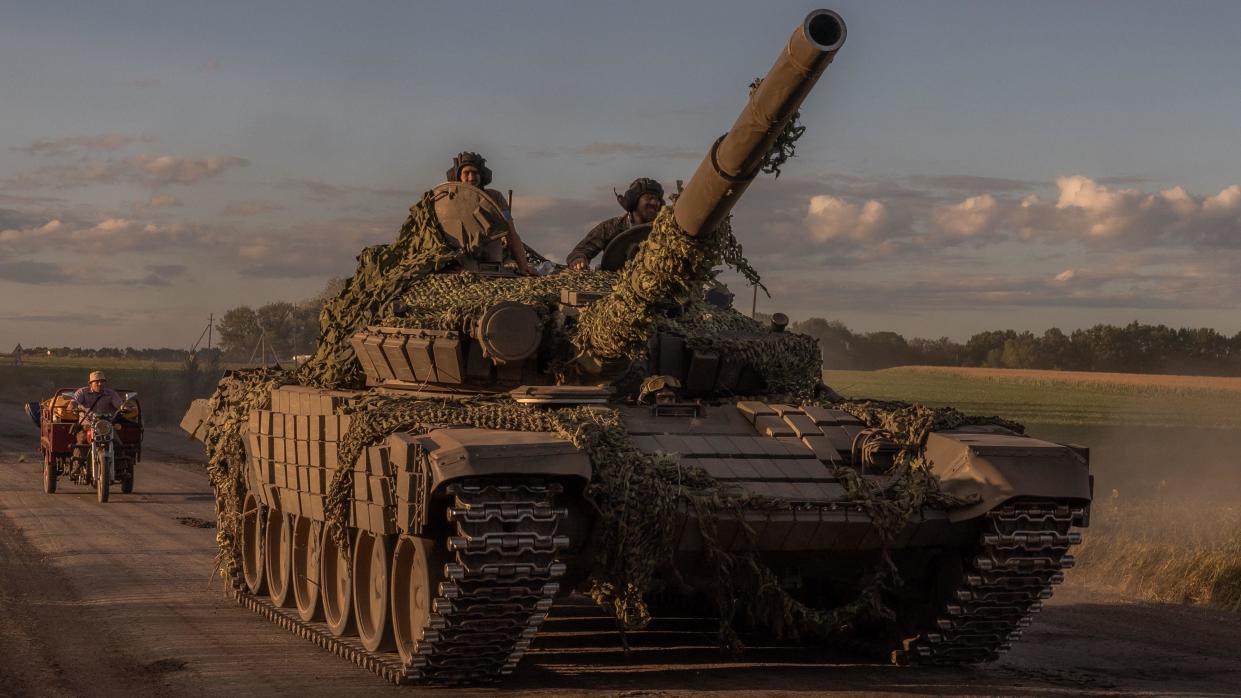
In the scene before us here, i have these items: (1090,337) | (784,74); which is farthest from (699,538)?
(1090,337)

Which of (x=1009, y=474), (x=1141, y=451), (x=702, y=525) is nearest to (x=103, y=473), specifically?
(x=702, y=525)

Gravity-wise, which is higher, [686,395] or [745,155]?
[745,155]

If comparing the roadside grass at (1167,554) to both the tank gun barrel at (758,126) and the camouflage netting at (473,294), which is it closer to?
the camouflage netting at (473,294)

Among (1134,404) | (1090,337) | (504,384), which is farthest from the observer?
(1090,337)

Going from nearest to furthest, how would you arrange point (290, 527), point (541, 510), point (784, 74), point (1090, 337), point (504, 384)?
point (784, 74), point (541, 510), point (504, 384), point (290, 527), point (1090, 337)

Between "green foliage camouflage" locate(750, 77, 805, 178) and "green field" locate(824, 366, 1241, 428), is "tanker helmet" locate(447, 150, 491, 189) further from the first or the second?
"green field" locate(824, 366, 1241, 428)

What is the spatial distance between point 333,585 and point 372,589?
1063mm

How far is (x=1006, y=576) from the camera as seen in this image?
11.5 m

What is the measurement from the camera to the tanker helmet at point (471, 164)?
49.2 feet

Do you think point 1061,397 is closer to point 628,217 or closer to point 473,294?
point 628,217

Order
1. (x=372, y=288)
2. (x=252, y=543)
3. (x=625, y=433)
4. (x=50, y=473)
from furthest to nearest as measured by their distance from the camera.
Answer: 1. (x=50, y=473)
2. (x=252, y=543)
3. (x=372, y=288)
4. (x=625, y=433)

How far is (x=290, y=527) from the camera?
15125 millimetres

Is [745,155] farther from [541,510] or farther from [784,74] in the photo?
[541,510]

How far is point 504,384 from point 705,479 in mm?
2174
